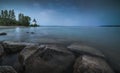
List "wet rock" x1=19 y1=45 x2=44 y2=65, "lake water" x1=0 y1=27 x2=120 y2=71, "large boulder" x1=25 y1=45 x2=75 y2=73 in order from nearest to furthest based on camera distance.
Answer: "large boulder" x1=25 y1=45 x2=75 y2=73 → "wet rock" x1=19 y1=45 x2=44 y2=65 → "lake water" x1=0 y1=27 x2=120 y2=71

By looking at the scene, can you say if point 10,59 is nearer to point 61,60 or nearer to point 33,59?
point 33,59

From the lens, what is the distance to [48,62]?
5.98 metres

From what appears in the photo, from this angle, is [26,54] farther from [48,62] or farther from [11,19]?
[11,19]

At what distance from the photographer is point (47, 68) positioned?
5.71m

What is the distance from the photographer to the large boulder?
5.73 meters

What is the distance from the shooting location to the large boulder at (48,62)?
5.73m

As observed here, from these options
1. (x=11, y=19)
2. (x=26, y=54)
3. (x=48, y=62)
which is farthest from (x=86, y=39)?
(x=11, y=19)

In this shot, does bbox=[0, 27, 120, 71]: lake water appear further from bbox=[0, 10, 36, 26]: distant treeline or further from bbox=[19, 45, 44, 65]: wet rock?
bbox=[0, 10, 36, 26]: distant treeline

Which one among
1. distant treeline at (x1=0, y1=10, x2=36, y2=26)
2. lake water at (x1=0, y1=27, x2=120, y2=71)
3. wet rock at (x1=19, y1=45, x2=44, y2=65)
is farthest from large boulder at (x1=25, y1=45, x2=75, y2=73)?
distant treeline at (x1=0, y1=10, x2=36, y2=26)

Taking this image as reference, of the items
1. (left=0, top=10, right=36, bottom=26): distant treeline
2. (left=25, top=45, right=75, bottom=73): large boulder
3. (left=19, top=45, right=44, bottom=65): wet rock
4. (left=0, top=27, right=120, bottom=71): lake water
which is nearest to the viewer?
(left=25, top=45, right=75, bottom=73): large boulder

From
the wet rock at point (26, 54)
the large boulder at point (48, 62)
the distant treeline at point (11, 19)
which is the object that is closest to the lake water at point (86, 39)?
the large boulder at point (48, 62)

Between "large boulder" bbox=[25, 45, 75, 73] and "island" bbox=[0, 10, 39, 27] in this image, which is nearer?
"large boulder" bbox=[25, 45, 75, 73]

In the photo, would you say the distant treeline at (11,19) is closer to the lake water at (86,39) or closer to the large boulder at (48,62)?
the lake water at (86,39)

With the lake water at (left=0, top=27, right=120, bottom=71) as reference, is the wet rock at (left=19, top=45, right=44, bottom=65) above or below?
above
